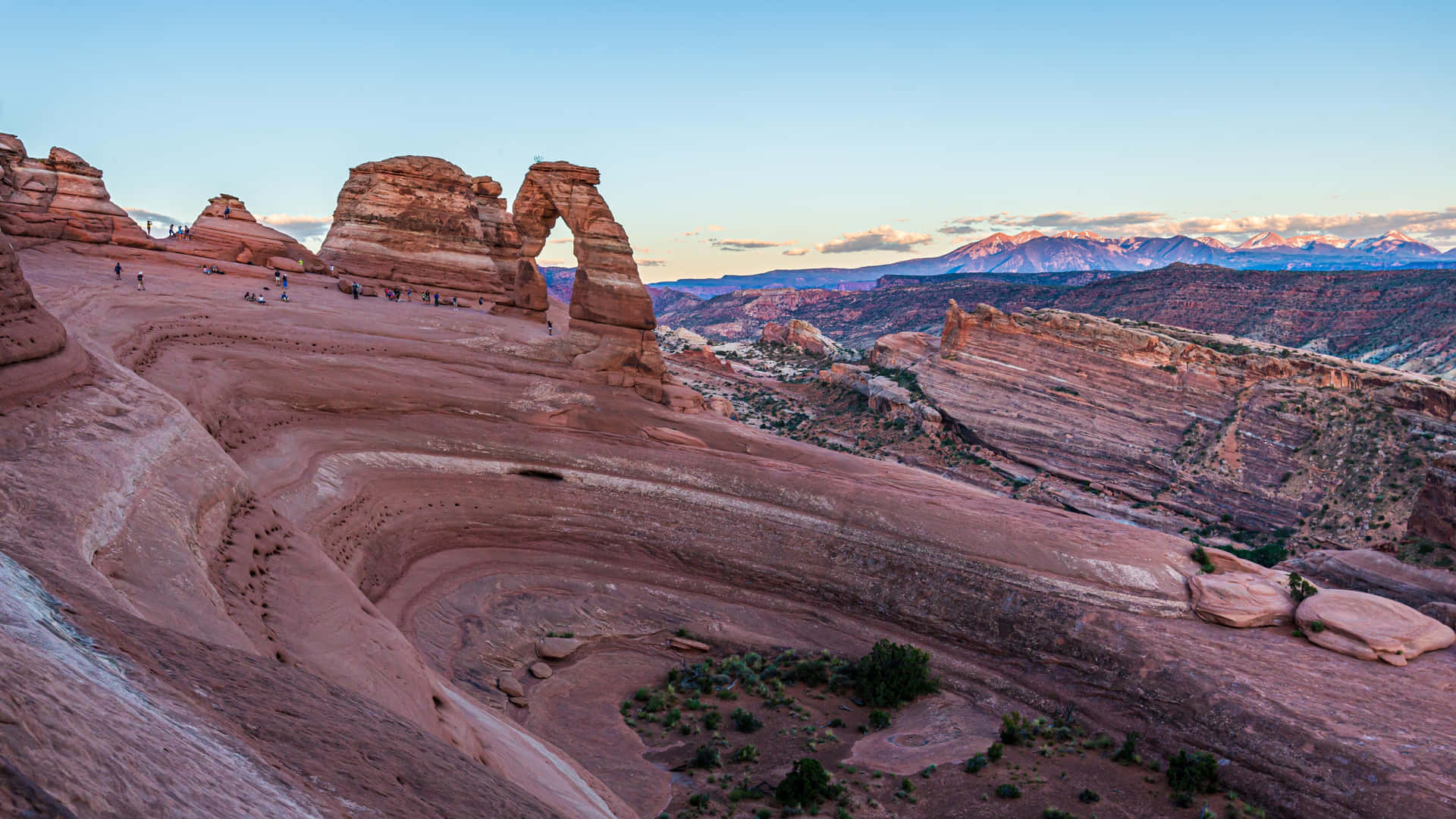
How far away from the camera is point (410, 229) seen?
45625 mm

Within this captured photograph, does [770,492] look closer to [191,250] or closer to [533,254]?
[533,254]

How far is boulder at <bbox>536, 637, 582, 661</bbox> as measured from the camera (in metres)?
21.6

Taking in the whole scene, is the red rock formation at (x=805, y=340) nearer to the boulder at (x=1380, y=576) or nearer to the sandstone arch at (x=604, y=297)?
the sandstone arch at (x=604, y=297)

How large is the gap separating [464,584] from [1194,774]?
19.5 m

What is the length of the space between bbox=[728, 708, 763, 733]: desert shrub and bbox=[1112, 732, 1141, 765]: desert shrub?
8.57 meters

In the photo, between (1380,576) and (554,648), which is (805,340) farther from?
(554,648)

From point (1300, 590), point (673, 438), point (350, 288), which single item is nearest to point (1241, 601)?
point (1300, 590)

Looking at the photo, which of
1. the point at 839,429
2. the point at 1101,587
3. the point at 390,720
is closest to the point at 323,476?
the point at 390,720

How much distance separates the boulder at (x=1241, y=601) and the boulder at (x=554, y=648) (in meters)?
17.8

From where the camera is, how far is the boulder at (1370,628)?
63.1 ft

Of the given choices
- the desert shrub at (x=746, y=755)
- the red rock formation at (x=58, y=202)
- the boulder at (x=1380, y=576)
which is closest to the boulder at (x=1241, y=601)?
the boulder at (x=1380, y=576)

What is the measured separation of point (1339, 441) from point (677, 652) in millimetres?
45538

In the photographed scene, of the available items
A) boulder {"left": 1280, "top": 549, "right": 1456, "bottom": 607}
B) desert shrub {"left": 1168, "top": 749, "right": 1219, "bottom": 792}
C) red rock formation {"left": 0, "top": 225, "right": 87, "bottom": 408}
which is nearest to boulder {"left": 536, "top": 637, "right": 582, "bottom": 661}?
red rock formation {"left": 0, "top": 225, "right": 87, "bottom": 408}

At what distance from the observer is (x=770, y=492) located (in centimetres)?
2603
